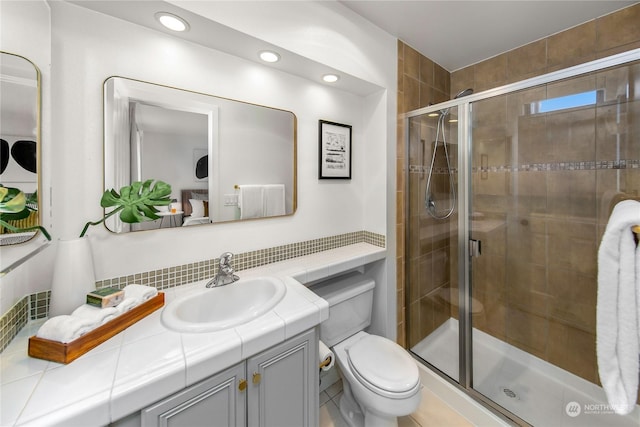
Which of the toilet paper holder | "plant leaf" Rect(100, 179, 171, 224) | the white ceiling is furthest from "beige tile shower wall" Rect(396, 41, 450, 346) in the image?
"plant leaf" Rect(100, 179, 171, 224)

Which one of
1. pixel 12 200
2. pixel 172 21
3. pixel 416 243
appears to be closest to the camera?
pixel 12 200

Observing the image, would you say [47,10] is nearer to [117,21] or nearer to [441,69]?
[117,21]

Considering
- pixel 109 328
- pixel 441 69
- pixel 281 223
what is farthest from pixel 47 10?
pixel 441 69

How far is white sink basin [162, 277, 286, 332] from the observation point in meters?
0.97

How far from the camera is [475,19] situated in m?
1.62

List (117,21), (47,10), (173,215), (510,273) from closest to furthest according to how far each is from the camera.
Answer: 1. (47,10)
2. (117,21)
3. (173,215)
4. (510,273)

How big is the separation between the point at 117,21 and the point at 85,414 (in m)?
1.46

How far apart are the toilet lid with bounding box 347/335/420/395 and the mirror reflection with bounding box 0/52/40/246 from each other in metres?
1.56

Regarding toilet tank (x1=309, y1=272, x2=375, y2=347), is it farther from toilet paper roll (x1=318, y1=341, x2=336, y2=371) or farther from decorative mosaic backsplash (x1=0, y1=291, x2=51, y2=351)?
decorative mosaic backsplash (x1=0, y1=291, x2=51, y2=351)

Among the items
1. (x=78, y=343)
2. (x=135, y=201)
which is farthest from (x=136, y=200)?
(x=78, y=343)

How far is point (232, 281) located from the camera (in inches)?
49.3

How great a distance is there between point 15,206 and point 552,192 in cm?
274

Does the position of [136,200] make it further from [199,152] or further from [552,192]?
[552,192]

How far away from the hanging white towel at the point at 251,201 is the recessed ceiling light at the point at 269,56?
2.39 feet
